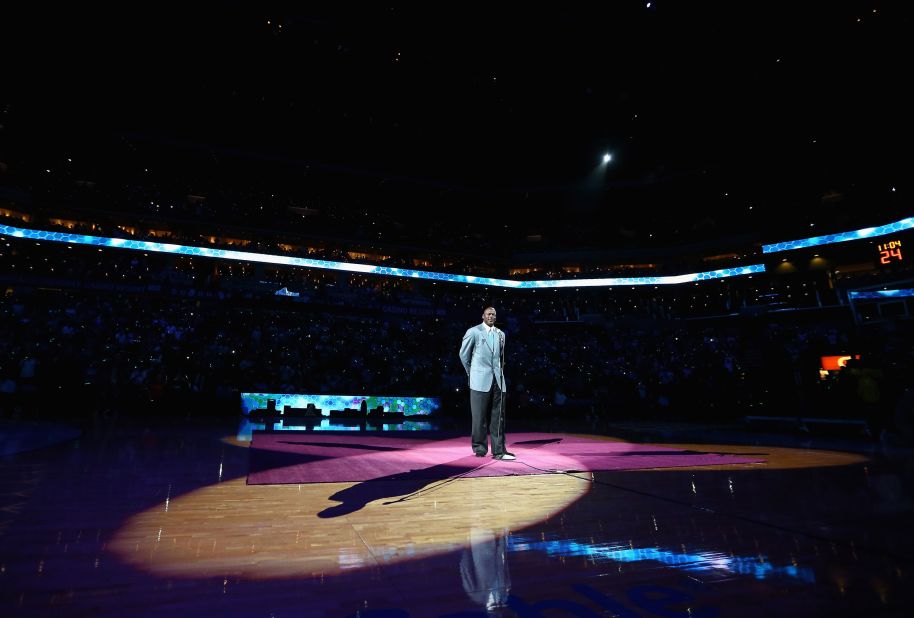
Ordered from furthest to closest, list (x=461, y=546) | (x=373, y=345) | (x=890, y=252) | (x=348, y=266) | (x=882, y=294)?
(x=348, y=266) → (x=890, y=252) → (x=373, y=345) → (x=882, y=294) → (x=461, y=546)

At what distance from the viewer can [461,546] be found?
2.02m

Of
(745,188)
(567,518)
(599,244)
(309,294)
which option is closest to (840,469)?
(567,518)

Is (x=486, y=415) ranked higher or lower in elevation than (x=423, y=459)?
higher

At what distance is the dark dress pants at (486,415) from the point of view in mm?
4871

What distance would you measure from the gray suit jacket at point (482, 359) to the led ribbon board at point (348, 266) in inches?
965

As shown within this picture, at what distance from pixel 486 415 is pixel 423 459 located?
930mm

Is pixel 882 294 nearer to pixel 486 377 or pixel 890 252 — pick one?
pixel 890 252

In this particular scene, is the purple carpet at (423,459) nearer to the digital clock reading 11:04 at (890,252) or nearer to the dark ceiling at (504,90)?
the dark ceiling at (504,90)

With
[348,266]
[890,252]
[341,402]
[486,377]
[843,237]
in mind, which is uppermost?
[348,266]

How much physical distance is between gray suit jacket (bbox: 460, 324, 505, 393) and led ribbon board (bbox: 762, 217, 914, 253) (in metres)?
28.4

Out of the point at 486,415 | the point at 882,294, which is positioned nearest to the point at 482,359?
the point at 486,415

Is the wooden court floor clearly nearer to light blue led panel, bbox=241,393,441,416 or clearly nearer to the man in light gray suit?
the man in light gray suit

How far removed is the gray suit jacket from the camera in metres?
4.86

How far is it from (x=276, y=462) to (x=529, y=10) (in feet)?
44.5
